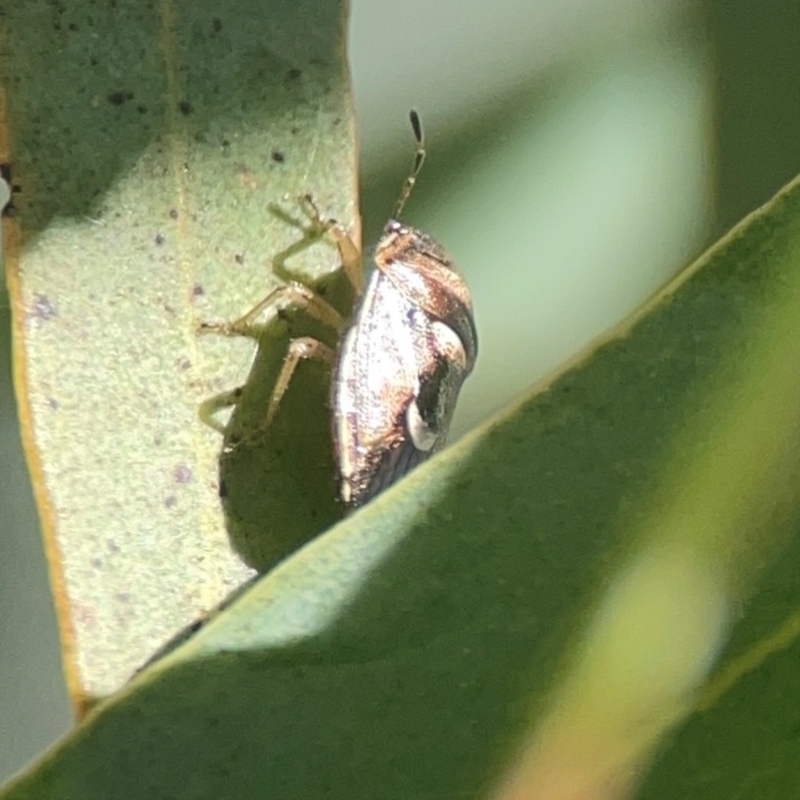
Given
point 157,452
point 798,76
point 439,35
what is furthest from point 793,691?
point 798,76

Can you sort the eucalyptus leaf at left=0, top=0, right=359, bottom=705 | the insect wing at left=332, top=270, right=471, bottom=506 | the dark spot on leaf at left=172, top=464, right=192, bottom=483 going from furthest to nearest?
1. the insect wing at left=332, top=270, right=471, bottom=506
2. the dark spot on leaf at left=172, top=464, right=192, bottom=483
3. the eucalyptus leaf at left=0, top=0, right=359, bottom=705

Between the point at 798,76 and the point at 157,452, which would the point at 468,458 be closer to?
the point at 157,452

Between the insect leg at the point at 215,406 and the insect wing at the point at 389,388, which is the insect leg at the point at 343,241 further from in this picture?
the insect leg at the point at 215,406

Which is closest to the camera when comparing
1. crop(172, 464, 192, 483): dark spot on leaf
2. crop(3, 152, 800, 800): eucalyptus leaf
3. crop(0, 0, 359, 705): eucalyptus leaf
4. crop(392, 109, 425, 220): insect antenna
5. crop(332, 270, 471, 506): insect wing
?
crop(3, 152, 800, 800): eucalyptus leaf

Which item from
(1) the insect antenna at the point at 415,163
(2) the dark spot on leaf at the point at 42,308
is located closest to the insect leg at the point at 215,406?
(2) the dark spot on leaf at the point at 42,308

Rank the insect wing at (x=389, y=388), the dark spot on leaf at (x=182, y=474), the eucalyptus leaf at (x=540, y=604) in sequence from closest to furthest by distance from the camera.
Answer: the eucalyptus leaf at (x=540, y=604) < the dark spot on leaf at (x=182, y=474) < the insect wing at (x=389, y=388)

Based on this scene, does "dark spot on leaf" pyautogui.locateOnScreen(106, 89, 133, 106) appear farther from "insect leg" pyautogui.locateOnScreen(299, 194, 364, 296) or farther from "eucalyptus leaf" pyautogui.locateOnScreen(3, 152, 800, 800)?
"eucalyptus leaf" pyautogui.locateOnScreen(3, 152, 800, 800)

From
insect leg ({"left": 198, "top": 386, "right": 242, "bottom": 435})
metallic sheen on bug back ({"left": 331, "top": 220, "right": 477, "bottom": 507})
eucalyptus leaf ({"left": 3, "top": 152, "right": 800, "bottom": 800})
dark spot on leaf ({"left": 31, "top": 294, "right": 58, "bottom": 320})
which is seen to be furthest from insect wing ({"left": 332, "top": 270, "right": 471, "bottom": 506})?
eucalyptus leaf ({"left": 3, "top": 152, "right": 800, "bottom": 800})

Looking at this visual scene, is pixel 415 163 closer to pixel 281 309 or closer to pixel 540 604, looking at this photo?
pixel 281 309
